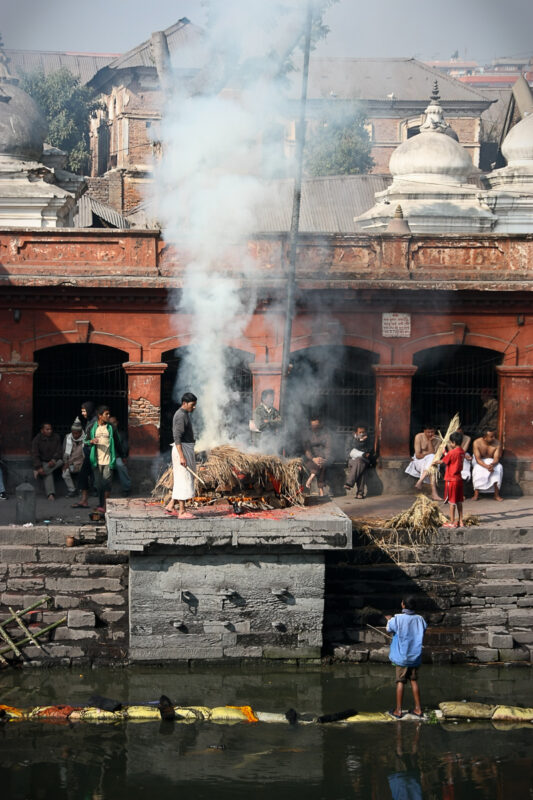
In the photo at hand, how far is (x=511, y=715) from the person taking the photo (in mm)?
10758

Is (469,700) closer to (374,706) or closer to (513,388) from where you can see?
(374,706)

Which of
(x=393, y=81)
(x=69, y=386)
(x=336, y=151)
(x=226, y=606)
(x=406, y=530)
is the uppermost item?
(x=393, y=81)

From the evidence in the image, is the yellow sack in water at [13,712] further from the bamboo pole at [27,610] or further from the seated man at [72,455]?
the seated man at [72,455]

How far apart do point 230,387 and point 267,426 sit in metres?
2.00

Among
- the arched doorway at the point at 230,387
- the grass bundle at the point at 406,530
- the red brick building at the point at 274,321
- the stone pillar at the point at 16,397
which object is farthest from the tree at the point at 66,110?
the grass bundle at the point at 406,530

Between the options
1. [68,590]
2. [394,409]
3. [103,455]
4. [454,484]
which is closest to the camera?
[68,590]

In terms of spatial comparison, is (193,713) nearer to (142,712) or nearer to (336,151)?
(142,712)

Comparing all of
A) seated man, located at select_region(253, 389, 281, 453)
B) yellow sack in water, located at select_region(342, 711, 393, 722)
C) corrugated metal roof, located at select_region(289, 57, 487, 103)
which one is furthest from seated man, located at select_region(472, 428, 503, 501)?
corrugated metal roof, located at select_region(289, 57, 487, 103)

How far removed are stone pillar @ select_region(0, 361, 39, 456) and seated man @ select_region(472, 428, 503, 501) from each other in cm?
685

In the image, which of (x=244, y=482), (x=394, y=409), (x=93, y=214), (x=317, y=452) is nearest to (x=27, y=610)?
(x=244, y=482)

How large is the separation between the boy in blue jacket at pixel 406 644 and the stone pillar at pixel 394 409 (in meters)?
6.98

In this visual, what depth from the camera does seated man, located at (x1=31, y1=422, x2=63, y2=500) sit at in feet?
53.7

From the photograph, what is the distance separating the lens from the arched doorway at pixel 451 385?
18.2 m

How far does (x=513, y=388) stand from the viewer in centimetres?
1764
